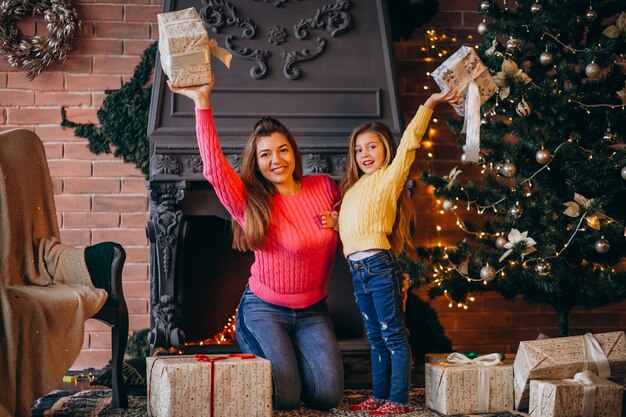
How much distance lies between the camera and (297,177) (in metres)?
3.05

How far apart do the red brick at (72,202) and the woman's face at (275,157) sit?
4.14 ft

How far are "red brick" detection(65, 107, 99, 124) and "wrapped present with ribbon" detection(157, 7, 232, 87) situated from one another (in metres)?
1.28

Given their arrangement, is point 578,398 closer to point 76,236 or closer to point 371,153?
point 371,153

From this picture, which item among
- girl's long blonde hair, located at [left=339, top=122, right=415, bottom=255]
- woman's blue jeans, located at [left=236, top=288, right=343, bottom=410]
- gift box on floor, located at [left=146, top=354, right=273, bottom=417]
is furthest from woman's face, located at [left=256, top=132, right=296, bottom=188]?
gift box on floor, located at [left=146, top=354, right=273, bottom=417]

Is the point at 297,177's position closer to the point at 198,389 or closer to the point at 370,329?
the point at 370,329

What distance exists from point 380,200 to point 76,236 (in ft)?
5.83

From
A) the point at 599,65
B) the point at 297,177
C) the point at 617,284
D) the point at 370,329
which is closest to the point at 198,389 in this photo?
the point at 370,329

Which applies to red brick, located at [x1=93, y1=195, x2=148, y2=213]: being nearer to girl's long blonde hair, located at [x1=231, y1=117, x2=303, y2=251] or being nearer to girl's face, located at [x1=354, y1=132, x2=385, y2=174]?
girl's long blonde hair, located at [x1=231, y1=117, x2=303, y2=251]

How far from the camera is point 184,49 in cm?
260

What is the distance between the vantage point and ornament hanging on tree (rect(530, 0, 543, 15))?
3.06 metres

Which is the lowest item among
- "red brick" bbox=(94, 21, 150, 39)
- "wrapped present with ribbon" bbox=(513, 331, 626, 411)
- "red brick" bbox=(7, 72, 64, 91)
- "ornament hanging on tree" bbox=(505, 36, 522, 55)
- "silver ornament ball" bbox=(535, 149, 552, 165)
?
"wrapped present with ribbon" bbox=(513, 331, 626, 411)

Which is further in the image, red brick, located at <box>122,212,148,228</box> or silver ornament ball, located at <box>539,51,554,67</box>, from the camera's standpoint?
red brick, located at <box>122,212,148,228</box>

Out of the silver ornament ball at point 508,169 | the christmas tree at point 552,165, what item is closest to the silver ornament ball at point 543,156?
the christmas tree at point 552,165

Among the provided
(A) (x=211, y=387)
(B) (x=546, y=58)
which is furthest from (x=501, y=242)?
(A) (x=211, y=387)
